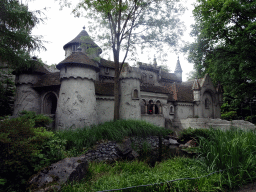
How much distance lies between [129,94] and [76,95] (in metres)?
5.98

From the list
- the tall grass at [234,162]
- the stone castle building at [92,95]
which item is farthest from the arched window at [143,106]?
the tall grass at [234,162]

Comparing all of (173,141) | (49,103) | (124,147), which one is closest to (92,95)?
(49,103)

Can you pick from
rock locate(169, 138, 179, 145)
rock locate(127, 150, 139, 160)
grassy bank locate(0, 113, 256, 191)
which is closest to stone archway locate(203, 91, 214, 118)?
rock locate(169, 138, 179, 145)

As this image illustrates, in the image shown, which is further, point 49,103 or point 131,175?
point 49,103

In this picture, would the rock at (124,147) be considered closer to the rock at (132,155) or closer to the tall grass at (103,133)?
the rock at (132,155)

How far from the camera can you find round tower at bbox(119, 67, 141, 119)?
18578mm

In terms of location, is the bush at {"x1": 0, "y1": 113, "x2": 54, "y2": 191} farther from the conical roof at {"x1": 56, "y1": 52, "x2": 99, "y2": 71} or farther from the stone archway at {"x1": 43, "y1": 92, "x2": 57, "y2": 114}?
the stone archway at {"x1": 43, "y1": 92, "x2": 57, "y2": 114}

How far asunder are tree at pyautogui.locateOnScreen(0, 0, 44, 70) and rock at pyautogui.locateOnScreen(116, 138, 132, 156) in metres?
8.65

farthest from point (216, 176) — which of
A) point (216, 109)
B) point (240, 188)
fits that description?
point (216, 109)

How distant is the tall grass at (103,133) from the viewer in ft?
33.2

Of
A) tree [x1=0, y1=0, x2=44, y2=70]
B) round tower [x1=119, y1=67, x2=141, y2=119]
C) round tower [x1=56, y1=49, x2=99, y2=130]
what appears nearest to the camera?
tree [x1=0, y1=0, x2=44, y2=70]

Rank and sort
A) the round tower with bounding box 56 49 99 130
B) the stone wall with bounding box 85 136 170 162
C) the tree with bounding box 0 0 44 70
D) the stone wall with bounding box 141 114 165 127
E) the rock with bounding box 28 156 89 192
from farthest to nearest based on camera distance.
A: 1. the stone wall with bounding box 141 114 165 127
2. the round tower with bounding box 56 49 99 130
3. the stone wall with bounding box 85 136 170 162
4. the tree with bounding box 0 0 44 70
5. the rock with bounding box 28 156 89 192

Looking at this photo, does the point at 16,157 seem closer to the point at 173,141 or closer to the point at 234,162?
the point at 234,162

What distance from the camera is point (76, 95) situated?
14836 mm
